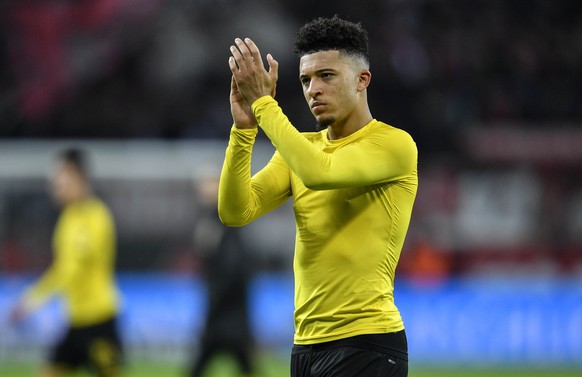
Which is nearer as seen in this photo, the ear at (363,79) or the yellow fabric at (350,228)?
the yellow fabric at (350,228)

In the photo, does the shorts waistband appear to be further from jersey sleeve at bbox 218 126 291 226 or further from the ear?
the ear

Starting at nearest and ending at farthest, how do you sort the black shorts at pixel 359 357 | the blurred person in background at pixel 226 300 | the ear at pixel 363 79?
the black shorts at pixel 359 357
the ear at pixel 363 79
the blurred person in background at pixel 226 300

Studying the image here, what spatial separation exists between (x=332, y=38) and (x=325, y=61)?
9 cm

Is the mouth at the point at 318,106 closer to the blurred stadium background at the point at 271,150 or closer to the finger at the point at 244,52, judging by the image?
the finger at the point at 244,52

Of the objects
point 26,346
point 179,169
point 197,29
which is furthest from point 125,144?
point 26,346

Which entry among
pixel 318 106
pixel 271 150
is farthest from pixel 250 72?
pixel 271 150

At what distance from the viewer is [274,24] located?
18.2 meters

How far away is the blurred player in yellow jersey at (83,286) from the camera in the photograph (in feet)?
25.7

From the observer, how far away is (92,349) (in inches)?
311

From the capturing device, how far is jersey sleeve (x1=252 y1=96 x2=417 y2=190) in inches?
140

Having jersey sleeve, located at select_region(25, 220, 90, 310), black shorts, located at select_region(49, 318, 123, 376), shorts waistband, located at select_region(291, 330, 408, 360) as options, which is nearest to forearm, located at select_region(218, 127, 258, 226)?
shorts waistband, located at select_region(291, 330, 408, 360)

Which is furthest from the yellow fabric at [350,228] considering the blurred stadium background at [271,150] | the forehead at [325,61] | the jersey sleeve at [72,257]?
the blurred stadium background at [271,150]

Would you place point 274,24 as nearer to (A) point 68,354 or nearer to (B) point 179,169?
(B) point 179,169

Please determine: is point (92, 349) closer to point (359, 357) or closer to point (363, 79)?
point (359, 357)
